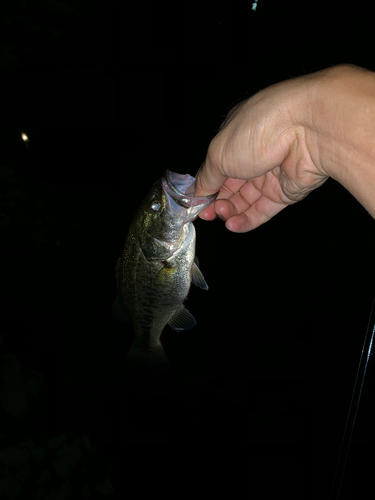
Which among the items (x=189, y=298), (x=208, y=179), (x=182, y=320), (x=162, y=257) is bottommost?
(x=189, y=298)

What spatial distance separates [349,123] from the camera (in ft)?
3.55

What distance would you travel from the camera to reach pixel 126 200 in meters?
9.45

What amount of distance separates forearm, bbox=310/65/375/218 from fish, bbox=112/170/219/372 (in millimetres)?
745

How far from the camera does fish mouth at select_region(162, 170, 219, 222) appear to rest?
1.82 metres

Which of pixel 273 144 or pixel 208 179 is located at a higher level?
pixel 273 144

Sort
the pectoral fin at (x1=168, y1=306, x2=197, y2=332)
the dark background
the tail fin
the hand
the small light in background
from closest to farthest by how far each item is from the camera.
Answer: the hand, the pectoral fin at (x1=168, y1=306, x2=197, y2=332), the tail fin, the dark background, the small light in background

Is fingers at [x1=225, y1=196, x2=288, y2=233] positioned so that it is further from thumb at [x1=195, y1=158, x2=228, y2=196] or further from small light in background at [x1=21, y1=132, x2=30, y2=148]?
small light in background at [x1=21, y1=132, x2=30, y2=148]

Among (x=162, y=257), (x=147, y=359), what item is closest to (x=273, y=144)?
(x=162, y=257)

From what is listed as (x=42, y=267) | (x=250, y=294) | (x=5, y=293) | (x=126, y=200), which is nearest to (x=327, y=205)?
(x=250, y=294)

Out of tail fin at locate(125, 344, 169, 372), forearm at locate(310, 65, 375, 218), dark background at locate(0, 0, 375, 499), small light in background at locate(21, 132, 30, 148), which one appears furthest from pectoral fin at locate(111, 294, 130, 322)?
small light in background at locate(21, 132, 30, 148)

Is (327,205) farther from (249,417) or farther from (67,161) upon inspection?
(67,161)

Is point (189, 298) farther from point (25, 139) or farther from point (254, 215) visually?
point (25, 139)

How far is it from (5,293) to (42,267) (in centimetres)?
105

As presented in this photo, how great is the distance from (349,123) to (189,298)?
6.99 metres
